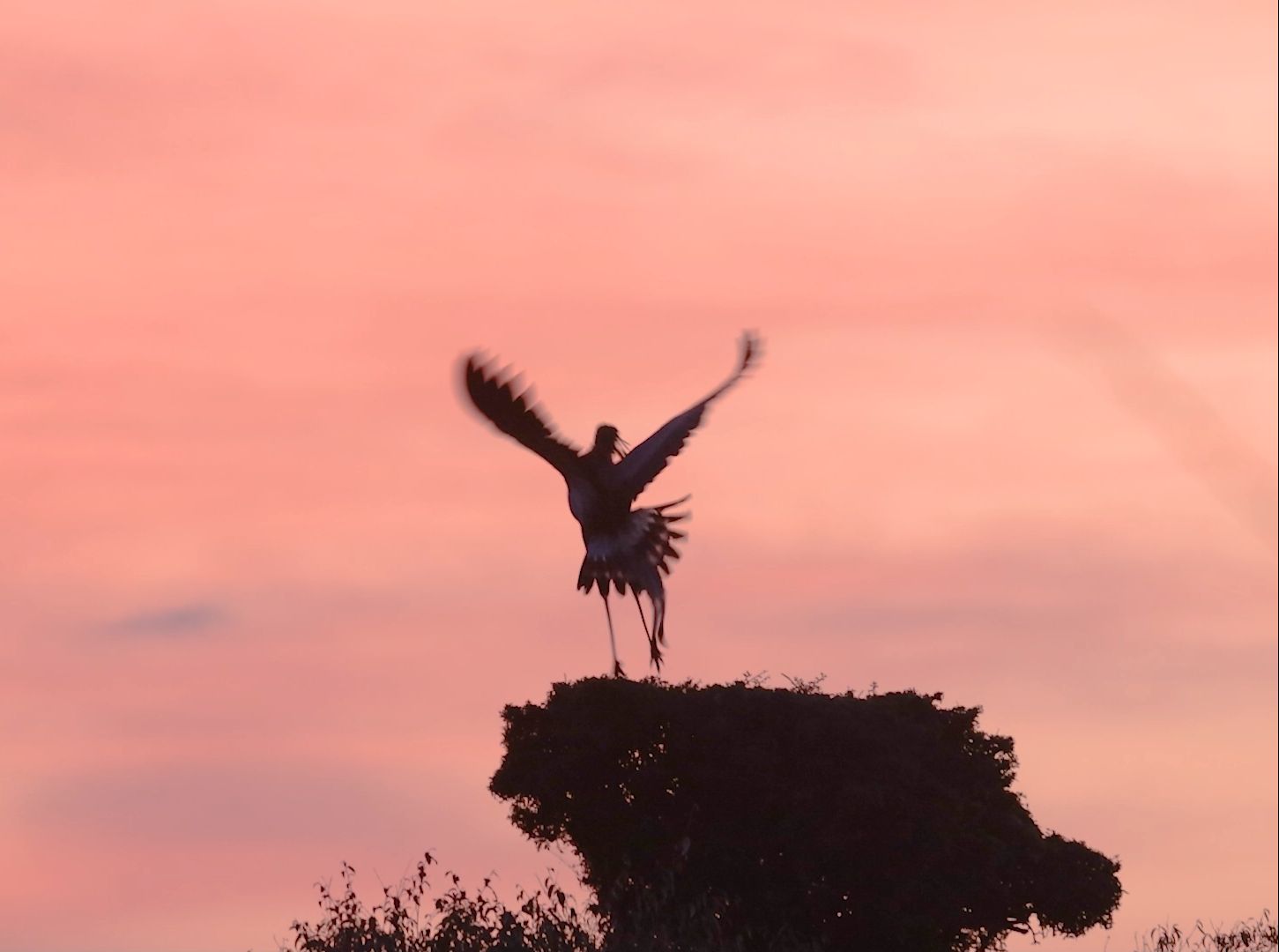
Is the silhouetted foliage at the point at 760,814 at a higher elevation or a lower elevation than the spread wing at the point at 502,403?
lower

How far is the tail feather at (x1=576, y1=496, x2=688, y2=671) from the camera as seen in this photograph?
2903 cm

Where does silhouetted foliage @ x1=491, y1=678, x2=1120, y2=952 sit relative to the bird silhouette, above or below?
below

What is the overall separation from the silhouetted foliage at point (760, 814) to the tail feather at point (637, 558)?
347 centimetres

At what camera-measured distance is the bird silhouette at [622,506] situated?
29.0 metres

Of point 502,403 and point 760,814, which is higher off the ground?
point 502,403

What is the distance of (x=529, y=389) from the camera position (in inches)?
1118

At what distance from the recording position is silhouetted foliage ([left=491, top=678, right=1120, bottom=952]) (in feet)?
82.5

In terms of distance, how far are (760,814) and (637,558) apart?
194 inches

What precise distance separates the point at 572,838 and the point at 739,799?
215cm

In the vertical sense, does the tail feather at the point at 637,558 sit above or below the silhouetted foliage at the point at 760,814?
above

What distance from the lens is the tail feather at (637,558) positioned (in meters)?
29.0

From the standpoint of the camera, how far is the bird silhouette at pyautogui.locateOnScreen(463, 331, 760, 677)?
95.3 feet

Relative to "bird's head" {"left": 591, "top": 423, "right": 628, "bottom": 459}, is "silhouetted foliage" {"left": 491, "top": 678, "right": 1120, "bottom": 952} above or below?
below

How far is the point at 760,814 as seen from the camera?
83.3 feet
